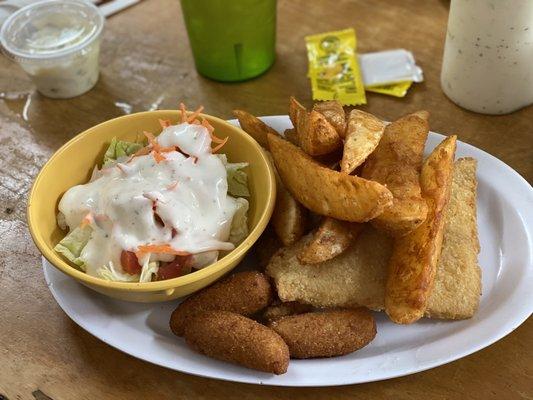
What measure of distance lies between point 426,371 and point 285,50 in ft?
4.48

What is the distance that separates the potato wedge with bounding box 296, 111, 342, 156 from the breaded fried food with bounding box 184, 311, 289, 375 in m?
0.40

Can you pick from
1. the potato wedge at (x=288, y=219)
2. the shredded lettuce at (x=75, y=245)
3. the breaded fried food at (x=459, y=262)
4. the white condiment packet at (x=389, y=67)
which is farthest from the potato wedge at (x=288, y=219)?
the white condiment packet at (x=389, y=67)

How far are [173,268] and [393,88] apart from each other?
107cm

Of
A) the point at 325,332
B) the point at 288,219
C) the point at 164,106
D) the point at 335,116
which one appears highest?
the point at 335,116

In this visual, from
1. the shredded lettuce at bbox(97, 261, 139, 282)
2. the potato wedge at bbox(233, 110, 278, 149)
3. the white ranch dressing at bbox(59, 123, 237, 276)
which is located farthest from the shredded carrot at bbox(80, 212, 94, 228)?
the potato wedge at bbox(233, 110, 278, 149)

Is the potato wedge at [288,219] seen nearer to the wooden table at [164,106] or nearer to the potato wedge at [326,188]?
the potato wedge at [326,188]

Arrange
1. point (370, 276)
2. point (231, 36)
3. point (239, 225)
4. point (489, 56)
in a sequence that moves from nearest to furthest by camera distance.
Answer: point (370, 276) < point (239, 225) < point (489, 56) < point (231, 36)

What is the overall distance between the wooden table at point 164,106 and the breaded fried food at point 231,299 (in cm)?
13

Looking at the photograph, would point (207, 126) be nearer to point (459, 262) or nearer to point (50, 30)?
point (459, 262)

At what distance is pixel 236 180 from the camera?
1.57m

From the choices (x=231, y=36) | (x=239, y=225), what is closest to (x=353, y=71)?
(x=231, y=36)

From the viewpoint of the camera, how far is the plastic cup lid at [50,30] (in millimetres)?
2088

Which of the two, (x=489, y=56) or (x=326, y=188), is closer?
(x=326, y=188)

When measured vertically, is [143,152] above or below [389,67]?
above
